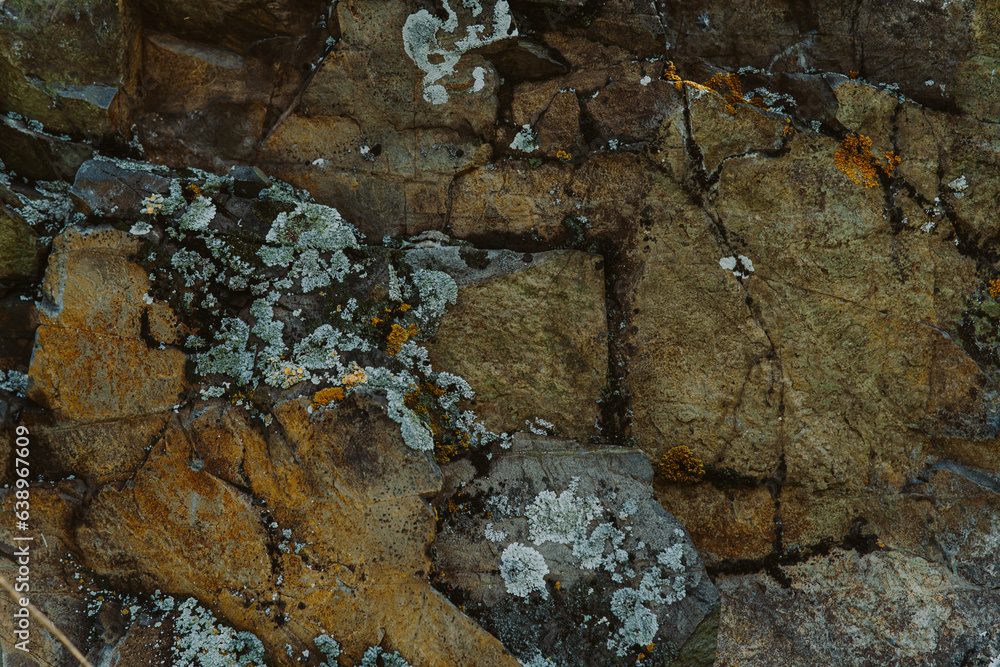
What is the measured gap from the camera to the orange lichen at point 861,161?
5.21m

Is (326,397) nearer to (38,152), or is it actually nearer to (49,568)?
(49,568)

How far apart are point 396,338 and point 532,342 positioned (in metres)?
1.11

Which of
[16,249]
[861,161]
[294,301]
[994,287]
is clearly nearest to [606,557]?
[294,301]


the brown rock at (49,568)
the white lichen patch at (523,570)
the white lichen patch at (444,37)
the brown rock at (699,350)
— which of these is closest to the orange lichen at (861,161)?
the brown rock at (699,350)

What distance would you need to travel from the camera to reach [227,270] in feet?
15.9

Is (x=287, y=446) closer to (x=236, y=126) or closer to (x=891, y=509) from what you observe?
(x=236, y=126)

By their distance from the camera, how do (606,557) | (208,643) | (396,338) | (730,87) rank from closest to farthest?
(208,643) < (606,557) < (396,338) < (730,87)

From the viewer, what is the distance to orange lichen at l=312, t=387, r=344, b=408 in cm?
463

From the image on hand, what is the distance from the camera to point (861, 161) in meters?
5.23

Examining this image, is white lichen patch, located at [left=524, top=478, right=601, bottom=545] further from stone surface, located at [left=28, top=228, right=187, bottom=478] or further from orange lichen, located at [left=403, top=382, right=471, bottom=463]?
stone surface, located at [left=28, top=228, right=187, bottom=478]

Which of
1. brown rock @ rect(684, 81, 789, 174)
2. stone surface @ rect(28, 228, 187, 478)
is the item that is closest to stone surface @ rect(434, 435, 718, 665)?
stone surface @ rect(28, 228, 187, 478)

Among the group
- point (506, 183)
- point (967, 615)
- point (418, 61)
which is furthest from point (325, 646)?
point (967, 615)

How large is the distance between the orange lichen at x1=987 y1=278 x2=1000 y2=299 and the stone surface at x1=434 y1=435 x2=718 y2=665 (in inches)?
131

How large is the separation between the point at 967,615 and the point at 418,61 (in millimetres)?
6458
